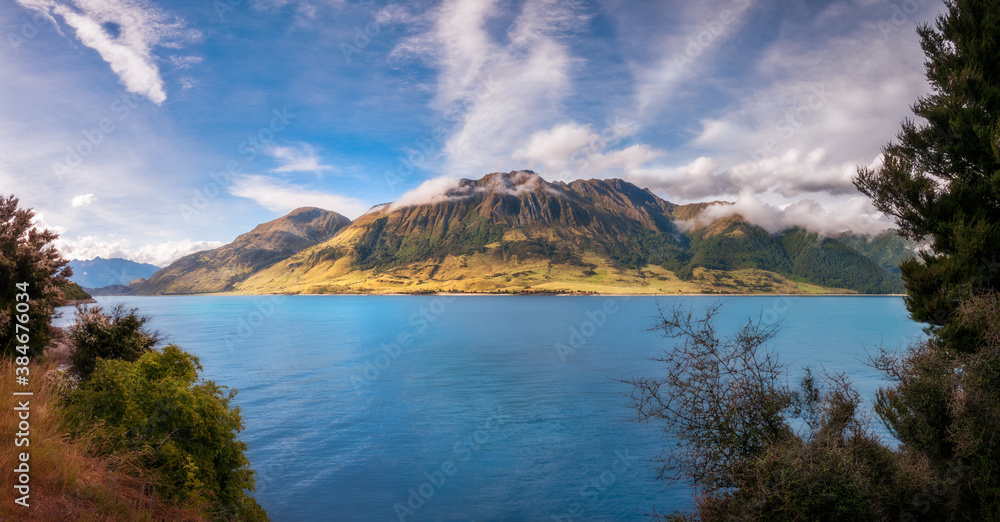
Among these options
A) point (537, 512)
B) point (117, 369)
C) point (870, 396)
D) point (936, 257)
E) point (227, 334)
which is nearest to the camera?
point (117, 369)

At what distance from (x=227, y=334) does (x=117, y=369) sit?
408 feet

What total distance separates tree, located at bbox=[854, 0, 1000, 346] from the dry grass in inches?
1296

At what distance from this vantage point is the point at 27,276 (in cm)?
2402

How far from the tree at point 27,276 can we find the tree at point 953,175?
42697 millimetres

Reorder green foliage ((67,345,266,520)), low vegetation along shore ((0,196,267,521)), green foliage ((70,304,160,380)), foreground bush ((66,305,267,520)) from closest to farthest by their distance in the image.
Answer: low vegetation along shore ((0,196,267,521))
foreground bush ((66,305,267,520))
green foliage ((67,345,266,520))
green foliage ((70,304,160,380))

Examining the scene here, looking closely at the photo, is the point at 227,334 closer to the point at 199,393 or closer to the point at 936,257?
the point at 199,393

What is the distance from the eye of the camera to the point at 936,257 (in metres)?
23.0

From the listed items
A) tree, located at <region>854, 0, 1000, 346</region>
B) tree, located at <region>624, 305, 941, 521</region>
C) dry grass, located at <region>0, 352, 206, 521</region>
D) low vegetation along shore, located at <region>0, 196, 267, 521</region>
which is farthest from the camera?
tree, located at <region>854, 0, 1000, 346</region>

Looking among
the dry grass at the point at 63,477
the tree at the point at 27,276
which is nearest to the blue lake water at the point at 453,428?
the dry grass at the point at 63,477

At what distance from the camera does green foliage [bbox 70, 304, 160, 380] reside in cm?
2486

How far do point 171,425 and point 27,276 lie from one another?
1325 centimetres

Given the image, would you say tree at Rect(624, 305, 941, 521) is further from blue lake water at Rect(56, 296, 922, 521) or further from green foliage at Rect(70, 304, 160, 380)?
green foliage at Rect(70, 304, 160, 380)

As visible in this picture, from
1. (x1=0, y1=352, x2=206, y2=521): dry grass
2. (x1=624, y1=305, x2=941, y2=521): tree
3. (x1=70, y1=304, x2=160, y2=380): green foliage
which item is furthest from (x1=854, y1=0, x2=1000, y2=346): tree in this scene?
(x1=70, y1=304, x2=160, y2=380): green foliage

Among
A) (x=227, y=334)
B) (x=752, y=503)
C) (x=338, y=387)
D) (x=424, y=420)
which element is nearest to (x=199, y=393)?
(x=752, y=503)
